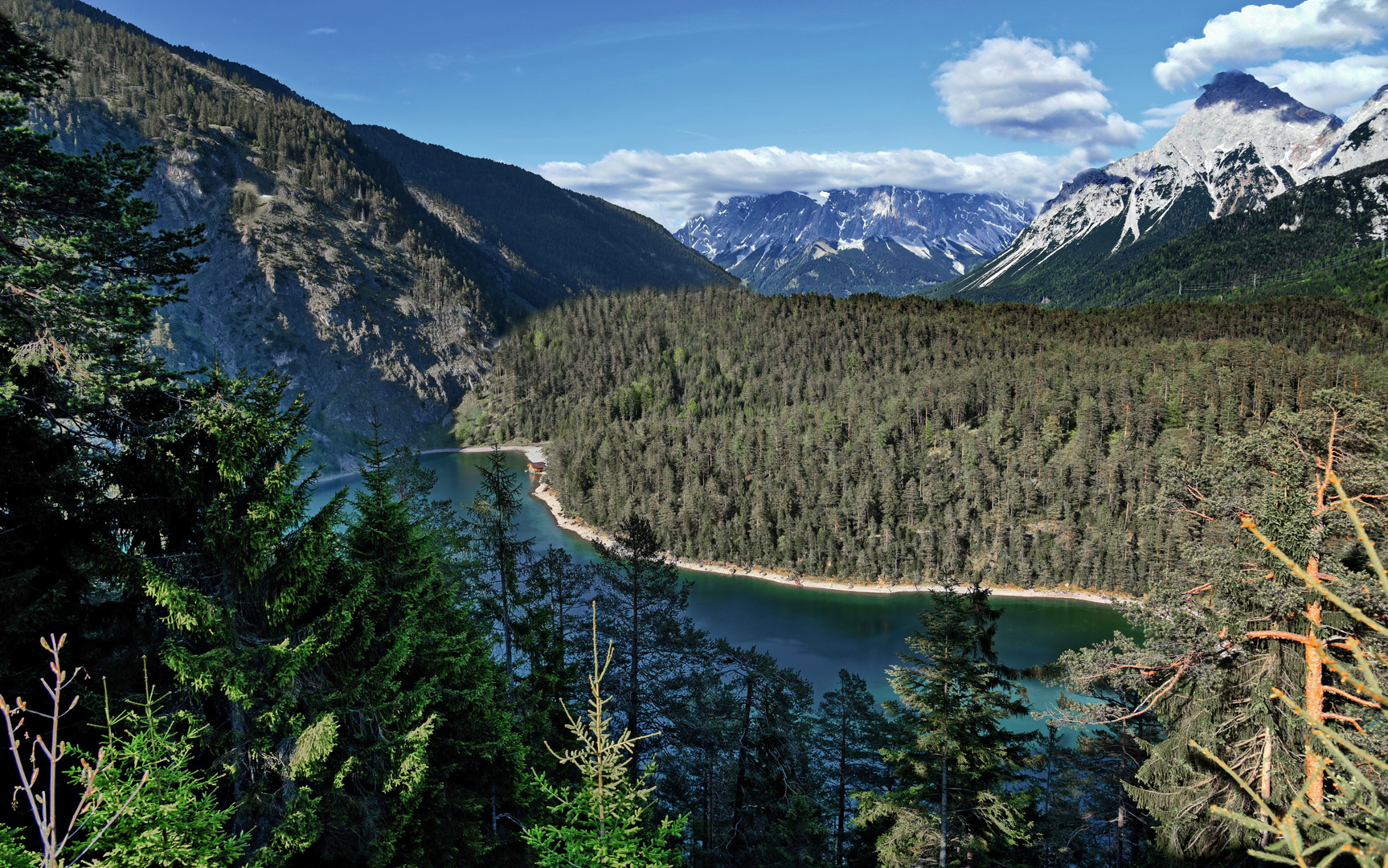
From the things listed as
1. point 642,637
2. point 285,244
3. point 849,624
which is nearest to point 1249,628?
point 642,637

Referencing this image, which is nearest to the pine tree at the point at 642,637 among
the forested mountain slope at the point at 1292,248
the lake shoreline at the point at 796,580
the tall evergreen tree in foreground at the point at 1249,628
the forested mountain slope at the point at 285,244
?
the tall evergreen tree in foreground at the point at 1249,628

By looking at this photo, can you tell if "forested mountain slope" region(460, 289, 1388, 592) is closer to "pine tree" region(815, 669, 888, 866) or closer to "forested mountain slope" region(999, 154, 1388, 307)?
"pine tree" region(815, 669, 888, 866)

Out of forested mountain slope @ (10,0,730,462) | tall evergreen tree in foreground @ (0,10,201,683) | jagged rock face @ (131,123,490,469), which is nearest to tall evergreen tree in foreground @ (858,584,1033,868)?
tall evergreen tree in foreground @ (0,10,201,683)

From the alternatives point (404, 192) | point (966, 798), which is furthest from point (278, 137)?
point (966, 798)

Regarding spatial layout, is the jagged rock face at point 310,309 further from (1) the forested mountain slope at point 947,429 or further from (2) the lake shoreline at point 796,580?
(2) the lake shoreline at point 796,580

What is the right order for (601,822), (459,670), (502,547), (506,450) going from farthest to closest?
(506,450) → (502,547) → (459,670) → (601,822)

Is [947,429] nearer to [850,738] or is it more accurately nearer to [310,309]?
[850,738]

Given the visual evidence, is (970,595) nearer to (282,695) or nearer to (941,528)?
(282,695)

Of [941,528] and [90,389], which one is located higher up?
[90,389]
